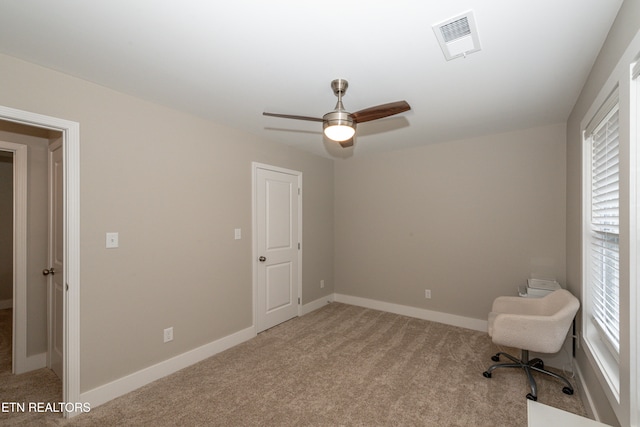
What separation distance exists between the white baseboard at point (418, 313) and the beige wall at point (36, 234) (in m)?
3.71

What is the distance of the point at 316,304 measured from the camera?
4.67m

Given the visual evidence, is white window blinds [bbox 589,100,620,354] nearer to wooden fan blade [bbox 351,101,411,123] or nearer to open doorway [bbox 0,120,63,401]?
wooden fan blade [bbox 351,101,411,123]

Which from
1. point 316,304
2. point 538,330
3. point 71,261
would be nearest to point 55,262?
point 71,261

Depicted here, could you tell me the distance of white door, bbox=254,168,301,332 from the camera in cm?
372

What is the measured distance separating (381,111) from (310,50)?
613mm

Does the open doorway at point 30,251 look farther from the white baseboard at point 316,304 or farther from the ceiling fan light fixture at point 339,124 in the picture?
the white baseboard at point 316,304

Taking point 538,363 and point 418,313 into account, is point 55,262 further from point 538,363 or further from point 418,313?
point 538,363

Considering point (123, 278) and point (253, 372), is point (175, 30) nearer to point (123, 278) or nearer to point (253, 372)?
point (123, 278)

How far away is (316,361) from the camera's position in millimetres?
2945

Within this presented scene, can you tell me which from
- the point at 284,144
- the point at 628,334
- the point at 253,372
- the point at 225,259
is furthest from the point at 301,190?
the point at 628,334

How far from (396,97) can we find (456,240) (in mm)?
2312

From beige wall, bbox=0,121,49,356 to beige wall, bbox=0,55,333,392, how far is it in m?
1.01

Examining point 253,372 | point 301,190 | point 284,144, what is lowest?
point 253,372
